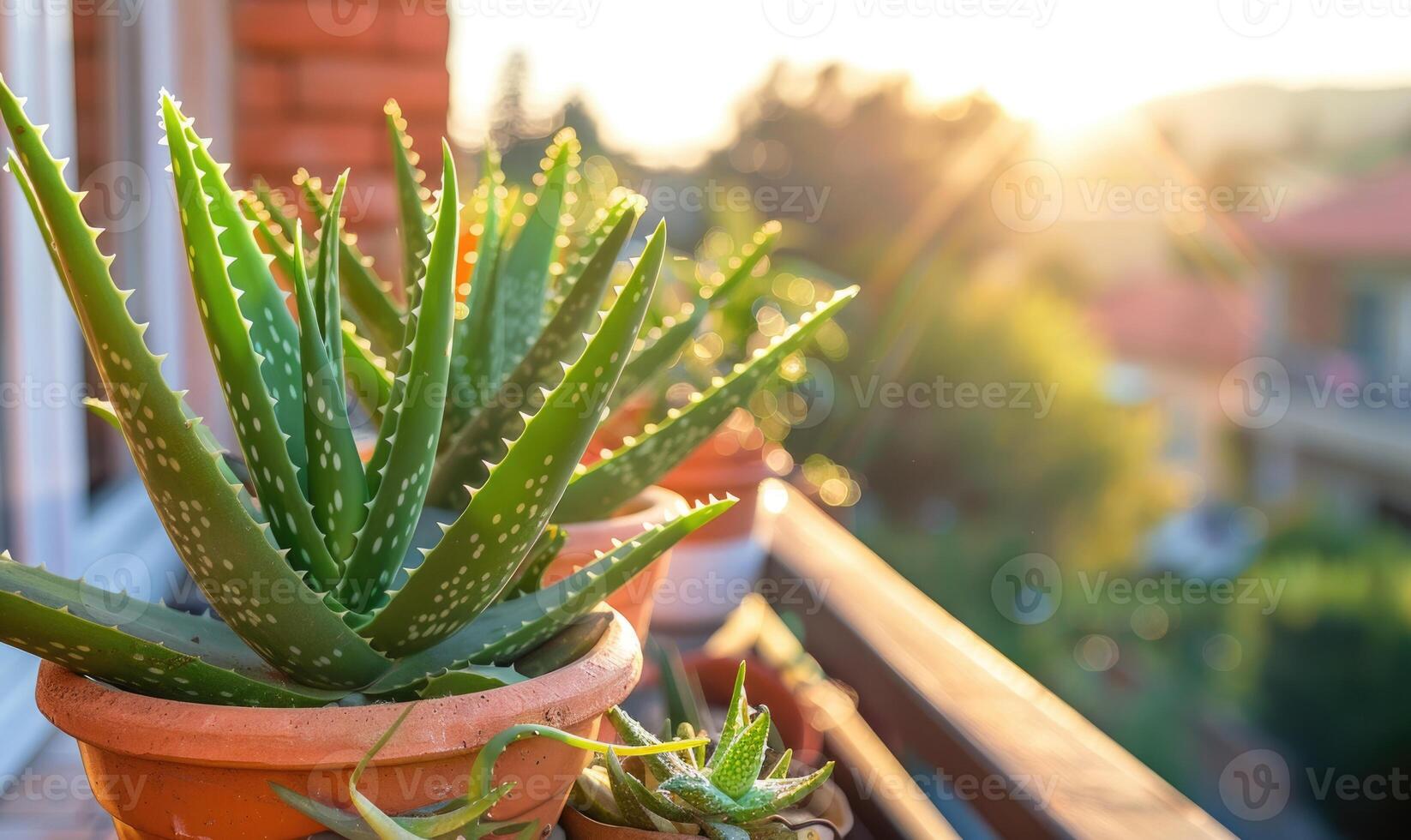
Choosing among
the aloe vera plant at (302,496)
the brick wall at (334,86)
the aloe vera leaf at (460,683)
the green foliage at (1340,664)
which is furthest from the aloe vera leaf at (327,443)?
the green foliage at (1340,664)

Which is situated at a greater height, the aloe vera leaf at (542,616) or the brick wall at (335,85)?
the brick wall at (335,85)

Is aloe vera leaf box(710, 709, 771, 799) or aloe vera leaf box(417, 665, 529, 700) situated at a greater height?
aloe vera leaf box(417, 665, 529, 700)

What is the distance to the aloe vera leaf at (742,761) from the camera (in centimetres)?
53

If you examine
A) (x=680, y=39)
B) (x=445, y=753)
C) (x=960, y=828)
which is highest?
(x=680, y=39)

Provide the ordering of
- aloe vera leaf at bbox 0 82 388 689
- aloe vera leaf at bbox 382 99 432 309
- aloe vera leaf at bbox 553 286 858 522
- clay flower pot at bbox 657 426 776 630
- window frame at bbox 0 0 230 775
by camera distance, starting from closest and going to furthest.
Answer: aloe vera leaf at bbox 0 82 388 689
aloe vera leaf at bbox 553 286 858 522
aloe vera leaf at bbox 382 99 432 309
clay flower pot at bbox 657 426 776 630
window frame at bbox 0 0 230 775

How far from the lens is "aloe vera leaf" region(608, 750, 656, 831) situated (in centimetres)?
55

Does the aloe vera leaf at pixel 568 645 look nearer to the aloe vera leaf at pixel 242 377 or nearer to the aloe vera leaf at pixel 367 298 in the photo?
the aloe vera leaf at pixel 242 377

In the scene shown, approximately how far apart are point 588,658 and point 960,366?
922 cm

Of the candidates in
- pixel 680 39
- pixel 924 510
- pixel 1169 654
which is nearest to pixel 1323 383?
pixel 1169 654

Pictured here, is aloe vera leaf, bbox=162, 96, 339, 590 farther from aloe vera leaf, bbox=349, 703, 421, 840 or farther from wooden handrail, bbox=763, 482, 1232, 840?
wooden handrail, bbox=763, 482, 1232, 840

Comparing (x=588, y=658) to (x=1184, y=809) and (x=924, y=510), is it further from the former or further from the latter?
(x=924, y=510)

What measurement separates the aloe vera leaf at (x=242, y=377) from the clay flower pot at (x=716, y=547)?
604 millimetres

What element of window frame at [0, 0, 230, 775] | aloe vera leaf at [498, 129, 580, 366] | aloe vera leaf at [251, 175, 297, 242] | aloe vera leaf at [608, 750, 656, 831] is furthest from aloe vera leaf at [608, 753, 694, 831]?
window frame at [0, 0, 230, 775]

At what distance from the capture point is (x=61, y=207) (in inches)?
16.2
